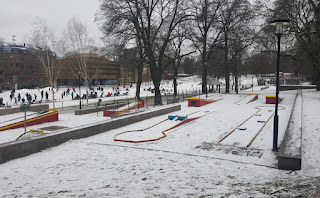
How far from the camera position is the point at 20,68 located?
78.8 metres

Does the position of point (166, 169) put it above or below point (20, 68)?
below

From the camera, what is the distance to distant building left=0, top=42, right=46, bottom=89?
236 feet

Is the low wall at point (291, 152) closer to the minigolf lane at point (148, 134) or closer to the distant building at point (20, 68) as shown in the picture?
the minigolf lane at point (148, 134)

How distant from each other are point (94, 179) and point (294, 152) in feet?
18.8

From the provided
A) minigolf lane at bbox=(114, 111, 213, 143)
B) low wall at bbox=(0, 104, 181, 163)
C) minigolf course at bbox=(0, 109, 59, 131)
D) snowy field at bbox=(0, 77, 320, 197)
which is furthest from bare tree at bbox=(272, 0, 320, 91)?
minigolf course at bbox=(0, 109, 59, 131)

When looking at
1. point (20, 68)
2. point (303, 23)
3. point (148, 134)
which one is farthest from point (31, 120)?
point (20, 68)

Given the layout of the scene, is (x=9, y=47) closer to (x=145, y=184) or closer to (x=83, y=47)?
(x=83, y=47)

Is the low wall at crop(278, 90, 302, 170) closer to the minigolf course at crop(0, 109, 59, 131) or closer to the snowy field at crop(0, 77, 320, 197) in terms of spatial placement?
the snowy field at crop(0, 77, 320, 197)

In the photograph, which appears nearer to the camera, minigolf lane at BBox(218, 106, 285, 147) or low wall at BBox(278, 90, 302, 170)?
low wall at BBox(278, 90, 302, 170)

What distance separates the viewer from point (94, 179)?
636cm

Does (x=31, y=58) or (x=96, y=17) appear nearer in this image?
(x=96, y=17)

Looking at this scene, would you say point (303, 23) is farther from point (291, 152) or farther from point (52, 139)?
point (52, 139)

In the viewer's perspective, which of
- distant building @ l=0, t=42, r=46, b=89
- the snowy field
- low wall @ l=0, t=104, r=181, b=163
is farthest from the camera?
distant building @ l=0, t=42, r=46, b=89

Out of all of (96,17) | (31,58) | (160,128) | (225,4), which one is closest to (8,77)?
(31,58)
